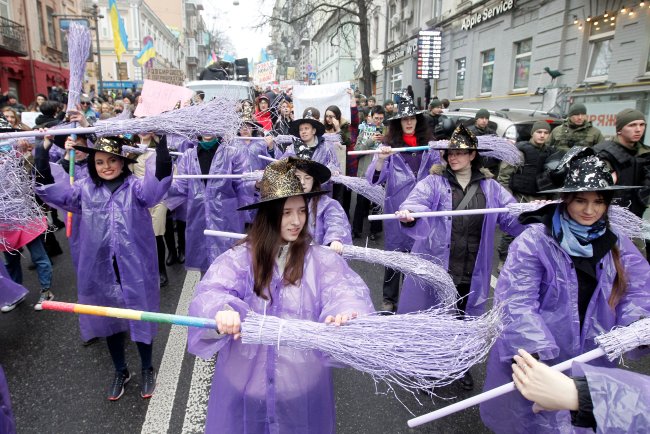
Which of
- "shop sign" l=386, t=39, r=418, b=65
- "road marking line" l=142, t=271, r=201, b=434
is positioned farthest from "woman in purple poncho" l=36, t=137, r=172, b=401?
"shop sign" l=386, t=39, r=418, b=65

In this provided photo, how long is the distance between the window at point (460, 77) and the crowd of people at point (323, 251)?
48.2 ft

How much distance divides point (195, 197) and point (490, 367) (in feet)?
11.7

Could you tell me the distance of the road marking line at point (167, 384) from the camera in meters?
3.08

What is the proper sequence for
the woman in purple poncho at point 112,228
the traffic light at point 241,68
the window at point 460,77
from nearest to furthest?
the woman in purple poncho at point 112,228 < the window at point 460,77 < the traffic light at point 241,68

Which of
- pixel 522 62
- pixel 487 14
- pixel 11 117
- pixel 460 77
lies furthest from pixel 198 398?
pixel 460 77

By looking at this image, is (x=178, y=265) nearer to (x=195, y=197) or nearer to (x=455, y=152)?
(x=195, y=197)

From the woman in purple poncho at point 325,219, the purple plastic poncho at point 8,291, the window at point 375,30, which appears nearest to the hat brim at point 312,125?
the woman in purple poncho at point 325,219

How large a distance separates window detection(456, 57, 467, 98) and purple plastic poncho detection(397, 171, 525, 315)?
17529mm

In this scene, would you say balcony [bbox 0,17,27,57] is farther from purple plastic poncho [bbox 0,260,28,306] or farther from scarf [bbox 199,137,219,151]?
purple plastic poncho [bbox 0,260,28,306]

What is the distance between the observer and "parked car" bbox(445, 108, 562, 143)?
816cm

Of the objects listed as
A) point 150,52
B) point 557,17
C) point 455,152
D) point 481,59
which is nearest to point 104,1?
point 150,52

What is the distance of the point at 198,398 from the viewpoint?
337cm

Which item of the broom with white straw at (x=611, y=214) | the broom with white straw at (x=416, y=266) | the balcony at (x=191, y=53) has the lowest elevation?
the broom with white straw at (x=416, y=266)

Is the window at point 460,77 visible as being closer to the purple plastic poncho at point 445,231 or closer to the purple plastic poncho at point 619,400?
the purple plastic poncho at point 445,231
